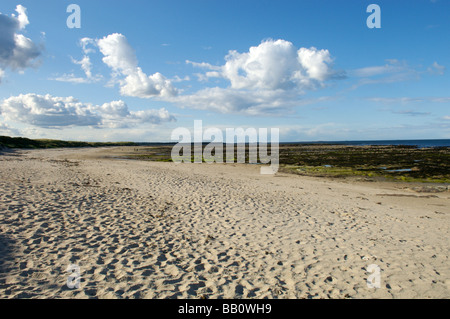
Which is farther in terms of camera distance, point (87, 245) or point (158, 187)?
point (158, 187)

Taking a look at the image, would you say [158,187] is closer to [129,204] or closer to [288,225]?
[129,204]

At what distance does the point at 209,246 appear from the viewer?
313 inches

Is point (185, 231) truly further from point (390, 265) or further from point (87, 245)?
point (390, 265)

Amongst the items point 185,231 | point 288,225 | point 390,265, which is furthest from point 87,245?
point 390,265

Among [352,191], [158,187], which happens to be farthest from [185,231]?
[352,191]

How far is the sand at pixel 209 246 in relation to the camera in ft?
18.9

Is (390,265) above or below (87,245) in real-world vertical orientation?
below

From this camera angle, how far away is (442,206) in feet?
50.5

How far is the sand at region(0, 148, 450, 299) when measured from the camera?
5.75m

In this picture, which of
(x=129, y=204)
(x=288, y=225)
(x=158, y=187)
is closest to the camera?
(x=288, y=225)

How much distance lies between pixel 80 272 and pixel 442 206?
62.7 feet
